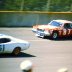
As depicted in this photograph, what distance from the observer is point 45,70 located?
13406 mm

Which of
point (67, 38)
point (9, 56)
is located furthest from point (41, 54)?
point (67, 38)

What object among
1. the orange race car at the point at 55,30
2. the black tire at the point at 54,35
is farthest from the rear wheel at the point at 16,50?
the black tire at the point at 54,35

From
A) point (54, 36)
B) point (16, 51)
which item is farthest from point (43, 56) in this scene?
point (54, 36)

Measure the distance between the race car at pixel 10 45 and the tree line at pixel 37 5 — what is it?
12058 millimetres

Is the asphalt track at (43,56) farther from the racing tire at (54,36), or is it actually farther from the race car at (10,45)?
the racing tire at (54,36)

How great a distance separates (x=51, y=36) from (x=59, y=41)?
82 centimetres

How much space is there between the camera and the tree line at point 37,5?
29000mm

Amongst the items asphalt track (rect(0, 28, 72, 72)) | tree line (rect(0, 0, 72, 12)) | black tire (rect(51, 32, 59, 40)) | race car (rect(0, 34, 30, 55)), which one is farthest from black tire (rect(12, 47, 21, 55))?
tree line (rect(0, 0, 72, 12))

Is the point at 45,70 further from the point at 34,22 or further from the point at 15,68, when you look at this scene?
the point at 34,22

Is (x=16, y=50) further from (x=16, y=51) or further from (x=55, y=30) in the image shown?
(x=55, y=30)

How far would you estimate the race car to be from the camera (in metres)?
15.9

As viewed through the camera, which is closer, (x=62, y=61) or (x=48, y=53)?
(x=62, y=61)

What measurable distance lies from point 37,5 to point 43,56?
1360cm

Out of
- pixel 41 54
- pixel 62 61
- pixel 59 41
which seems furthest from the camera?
pixel 59 41
